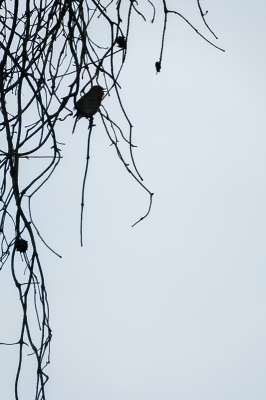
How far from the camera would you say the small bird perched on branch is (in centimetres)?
73

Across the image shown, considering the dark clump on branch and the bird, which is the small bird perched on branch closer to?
the bird

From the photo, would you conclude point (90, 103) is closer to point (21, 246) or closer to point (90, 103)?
point (90, 103)

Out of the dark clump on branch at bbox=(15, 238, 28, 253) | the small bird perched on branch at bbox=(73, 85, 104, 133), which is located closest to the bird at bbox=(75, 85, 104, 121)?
the small bird perched on branch at bbox=(73, 85, 104, 133)

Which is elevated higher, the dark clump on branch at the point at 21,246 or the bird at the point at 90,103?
the bird at the point at 90,103

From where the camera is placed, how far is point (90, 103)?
0.75m

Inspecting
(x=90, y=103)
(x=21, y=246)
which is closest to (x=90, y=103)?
(x=90, y=103)

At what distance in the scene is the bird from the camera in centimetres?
73

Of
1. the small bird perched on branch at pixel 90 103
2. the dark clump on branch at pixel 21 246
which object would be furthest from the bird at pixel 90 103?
the dark clump on branch at pixel 21 246

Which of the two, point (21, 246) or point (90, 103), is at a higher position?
point (90, 103)

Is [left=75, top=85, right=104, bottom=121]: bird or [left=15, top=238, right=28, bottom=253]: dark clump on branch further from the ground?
[left=75, top=85, right=104, bottom=121]: bird

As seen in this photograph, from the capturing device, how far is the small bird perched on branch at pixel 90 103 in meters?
0.73

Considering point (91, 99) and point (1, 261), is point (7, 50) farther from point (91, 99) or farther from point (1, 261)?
point (1, 261)

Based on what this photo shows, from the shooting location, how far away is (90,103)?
2.44 ft

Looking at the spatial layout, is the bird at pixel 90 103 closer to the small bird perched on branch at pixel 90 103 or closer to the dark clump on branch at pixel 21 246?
the small bird perched on branch at pixel 90 103
